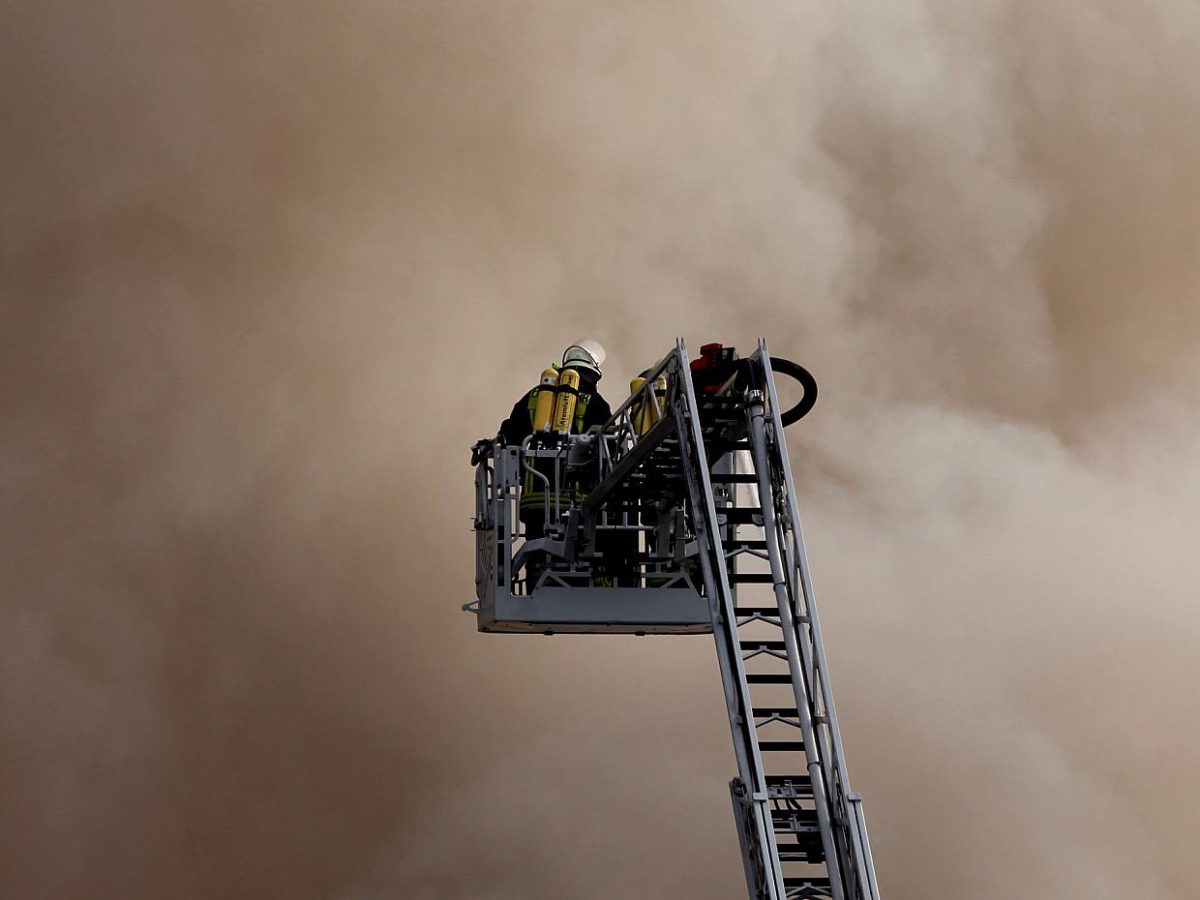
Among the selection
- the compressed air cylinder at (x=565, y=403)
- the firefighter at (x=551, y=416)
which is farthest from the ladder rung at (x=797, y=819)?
the compressed air cylinder at (x=565, y=403)

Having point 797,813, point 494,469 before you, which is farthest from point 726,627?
point 494,469

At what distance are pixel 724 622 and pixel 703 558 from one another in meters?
0.57

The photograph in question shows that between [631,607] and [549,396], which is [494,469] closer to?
[549,396]

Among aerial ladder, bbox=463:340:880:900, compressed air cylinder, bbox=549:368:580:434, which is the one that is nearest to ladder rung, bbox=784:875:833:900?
aerial ladder, bbox=463:340:880:900

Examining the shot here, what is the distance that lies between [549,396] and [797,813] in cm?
606

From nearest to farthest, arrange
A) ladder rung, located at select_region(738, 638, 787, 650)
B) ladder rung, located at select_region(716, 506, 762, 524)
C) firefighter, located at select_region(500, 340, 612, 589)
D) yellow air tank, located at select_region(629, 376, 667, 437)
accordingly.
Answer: ladder rung, located at select_region(738, 638, 787, 650), ladder rung, located at select_region(716, 506, 762, 524), yellow air tank, located at select_region(629, 376, 667, 437), firefighter, located at select_region(500, 340, 612, 589)

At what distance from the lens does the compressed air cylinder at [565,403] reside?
1593 cm

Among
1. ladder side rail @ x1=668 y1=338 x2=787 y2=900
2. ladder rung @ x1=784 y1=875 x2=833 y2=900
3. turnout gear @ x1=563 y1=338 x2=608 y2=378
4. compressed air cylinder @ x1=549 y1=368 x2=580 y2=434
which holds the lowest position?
ladder rung @ x1=784 y1=875 x2=833 y2=900

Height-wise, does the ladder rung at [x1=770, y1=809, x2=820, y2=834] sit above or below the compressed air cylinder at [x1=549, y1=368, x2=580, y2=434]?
below

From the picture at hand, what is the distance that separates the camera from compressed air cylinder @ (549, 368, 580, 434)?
52.3 ft

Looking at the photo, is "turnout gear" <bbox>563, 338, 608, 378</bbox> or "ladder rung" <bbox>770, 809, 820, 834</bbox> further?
"turnout gear" <bbox>563, 338, 608, 378</bbox>

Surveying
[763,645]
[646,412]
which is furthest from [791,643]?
[646,412]

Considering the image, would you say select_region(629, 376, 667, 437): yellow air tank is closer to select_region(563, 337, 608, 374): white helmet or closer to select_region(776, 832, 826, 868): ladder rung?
select_region(563, 337, 608, 374): white helmet

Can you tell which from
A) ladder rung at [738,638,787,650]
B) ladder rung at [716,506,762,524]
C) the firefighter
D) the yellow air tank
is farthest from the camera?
the firefighter
